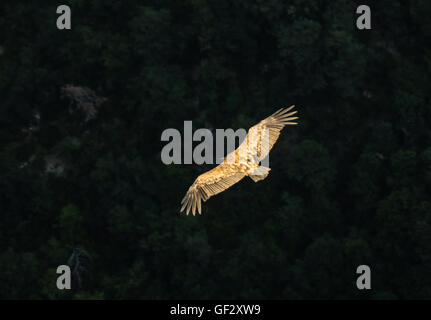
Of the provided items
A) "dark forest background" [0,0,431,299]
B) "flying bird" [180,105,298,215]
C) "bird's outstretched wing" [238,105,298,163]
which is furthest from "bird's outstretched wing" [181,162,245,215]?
"dark forest background" [0,0,431,299]

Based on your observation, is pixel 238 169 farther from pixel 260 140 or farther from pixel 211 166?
pixel 211 166

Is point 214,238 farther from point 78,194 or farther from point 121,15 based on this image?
point 121,15

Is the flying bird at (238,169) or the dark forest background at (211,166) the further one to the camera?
the dark forest background at (211,166)

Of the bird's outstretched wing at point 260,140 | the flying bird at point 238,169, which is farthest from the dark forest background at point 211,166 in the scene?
the flying bird at point 238,169

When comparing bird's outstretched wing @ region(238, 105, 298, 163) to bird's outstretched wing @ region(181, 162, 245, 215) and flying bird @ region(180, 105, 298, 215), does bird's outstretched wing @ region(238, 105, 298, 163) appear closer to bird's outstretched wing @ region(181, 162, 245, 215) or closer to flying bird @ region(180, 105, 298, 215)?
flying bird @ region(180, 105, 298, 215)

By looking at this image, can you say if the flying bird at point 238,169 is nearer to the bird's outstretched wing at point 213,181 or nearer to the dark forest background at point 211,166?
the bird's outstretched wing at point 213,181

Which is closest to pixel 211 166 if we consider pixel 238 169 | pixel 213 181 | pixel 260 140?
pixel 260 140
